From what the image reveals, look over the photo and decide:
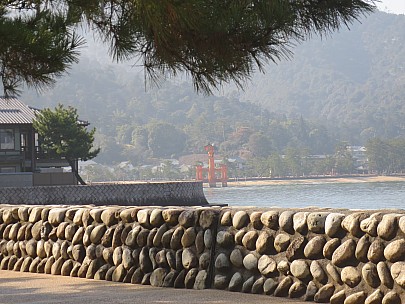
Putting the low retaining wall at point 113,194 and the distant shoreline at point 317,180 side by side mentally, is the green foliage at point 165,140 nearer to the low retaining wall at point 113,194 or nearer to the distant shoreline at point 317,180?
the distant shoreline at point 317,180

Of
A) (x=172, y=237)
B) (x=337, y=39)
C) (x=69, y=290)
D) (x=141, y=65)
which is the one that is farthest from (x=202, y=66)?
(x=337, y=39)

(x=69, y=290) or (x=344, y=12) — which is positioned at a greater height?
(x=344, y=12)

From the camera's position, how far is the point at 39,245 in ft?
24.6

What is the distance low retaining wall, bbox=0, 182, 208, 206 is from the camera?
3397 cm

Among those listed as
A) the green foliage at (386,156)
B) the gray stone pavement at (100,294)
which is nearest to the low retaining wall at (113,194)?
the gray stone pavement at (100,294)

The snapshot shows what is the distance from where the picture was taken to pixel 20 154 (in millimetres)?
41938

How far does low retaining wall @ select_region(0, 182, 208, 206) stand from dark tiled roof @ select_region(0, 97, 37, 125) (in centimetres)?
634

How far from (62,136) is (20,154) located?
4.94 meters

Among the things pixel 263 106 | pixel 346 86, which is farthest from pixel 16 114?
pixel 346 86

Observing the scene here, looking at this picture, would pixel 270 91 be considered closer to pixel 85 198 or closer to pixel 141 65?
pixel 85 198

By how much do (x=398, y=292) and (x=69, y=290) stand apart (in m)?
2.67

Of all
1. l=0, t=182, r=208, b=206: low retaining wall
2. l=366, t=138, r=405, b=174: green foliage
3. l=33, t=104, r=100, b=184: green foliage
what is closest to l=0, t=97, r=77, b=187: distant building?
l=33, t=104, r=100, b=184: green foliage

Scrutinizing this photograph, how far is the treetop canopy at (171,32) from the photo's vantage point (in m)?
6.28

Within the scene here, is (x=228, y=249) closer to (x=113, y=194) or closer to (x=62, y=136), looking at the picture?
(x=113, y=194)
